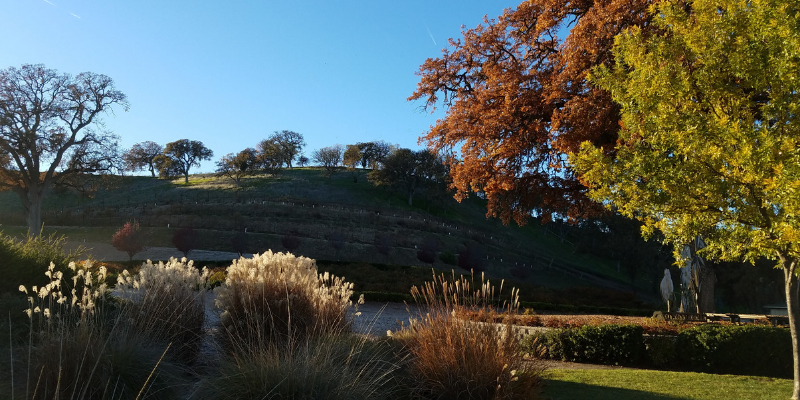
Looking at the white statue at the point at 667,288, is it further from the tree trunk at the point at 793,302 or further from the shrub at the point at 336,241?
the shrub at the point at 336,241

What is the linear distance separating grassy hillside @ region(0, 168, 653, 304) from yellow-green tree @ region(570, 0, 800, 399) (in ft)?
114

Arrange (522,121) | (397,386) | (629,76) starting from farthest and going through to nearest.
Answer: (522,121)
(629,76)
(397,386)

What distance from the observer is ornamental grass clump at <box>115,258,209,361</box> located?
595 centimetres

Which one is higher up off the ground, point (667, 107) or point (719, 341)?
point (667, 107)

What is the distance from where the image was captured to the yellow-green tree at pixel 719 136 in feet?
20.4

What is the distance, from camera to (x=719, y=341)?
9539mm

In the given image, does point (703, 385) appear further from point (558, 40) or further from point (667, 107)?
point (558, 40)

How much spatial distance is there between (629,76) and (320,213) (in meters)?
47.6

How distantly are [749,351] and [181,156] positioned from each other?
9170 cm

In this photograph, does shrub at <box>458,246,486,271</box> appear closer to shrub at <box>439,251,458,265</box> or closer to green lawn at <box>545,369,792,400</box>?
shrub at <box>439,251,458,265</box>

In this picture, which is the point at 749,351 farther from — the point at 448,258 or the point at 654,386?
the point at 448,258

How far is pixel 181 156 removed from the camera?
291 feet

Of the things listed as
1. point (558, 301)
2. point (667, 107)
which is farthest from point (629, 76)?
point (558, 301)

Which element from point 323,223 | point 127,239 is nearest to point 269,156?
point 323,223
